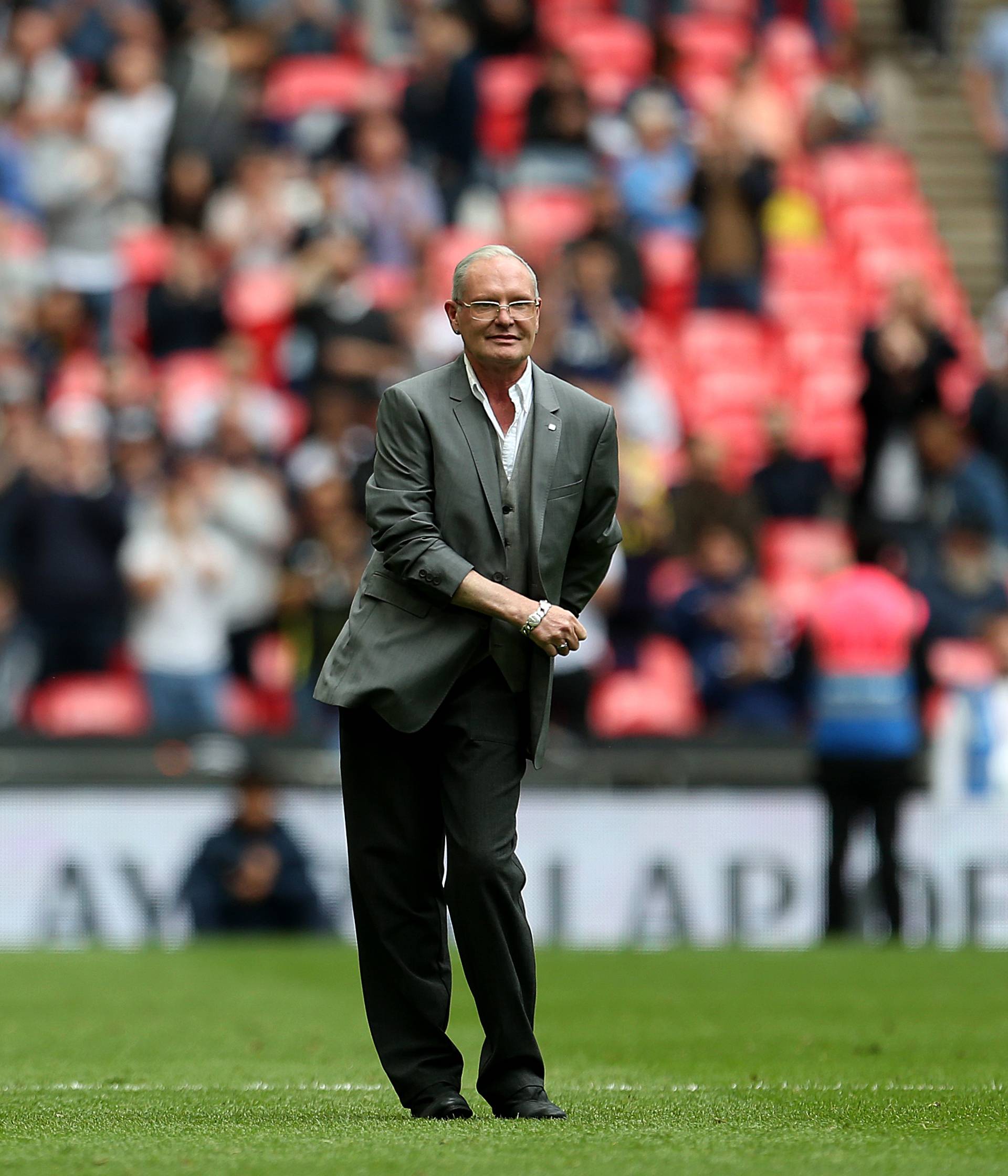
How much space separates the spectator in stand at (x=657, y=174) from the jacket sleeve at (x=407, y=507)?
44.5 feet

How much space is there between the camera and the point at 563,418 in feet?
20.2

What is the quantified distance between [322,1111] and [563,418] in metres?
1.79

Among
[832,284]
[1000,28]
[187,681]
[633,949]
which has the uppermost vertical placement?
[1000,28]

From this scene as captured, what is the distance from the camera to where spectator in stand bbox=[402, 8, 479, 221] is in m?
19.5

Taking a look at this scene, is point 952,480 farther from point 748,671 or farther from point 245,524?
point 245,524

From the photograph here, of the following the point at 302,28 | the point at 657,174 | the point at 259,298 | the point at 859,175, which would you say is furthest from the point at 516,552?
the point at 859,175

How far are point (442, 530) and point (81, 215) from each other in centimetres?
1301

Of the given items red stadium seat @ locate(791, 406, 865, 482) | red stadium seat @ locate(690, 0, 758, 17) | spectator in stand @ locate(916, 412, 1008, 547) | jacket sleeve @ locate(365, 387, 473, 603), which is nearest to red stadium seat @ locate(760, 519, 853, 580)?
spectator in stand @ locate(916, 412, 1008, 547)

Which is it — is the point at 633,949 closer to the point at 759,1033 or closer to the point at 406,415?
the point at 759,1033

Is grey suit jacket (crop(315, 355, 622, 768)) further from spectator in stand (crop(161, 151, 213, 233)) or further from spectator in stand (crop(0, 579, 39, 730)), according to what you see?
spectator in stand (crop(161, 151, 213, 233))

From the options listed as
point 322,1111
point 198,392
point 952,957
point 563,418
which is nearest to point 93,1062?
point 322,1111

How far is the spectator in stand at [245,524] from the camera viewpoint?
49.7 ft

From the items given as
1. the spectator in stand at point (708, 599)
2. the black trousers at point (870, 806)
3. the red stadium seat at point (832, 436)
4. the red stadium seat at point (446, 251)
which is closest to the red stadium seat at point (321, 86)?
the red stadium seat at point (446, 251)

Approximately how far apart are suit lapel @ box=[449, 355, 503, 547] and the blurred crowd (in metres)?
8.24
